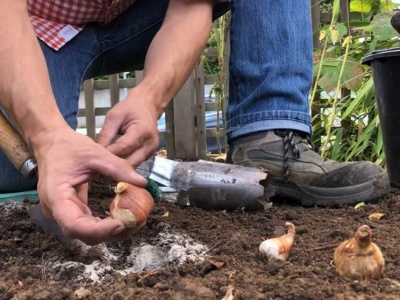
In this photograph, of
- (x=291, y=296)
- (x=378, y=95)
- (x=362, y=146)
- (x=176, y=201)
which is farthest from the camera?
(x=362, y=146)

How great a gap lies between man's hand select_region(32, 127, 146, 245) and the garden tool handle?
155mm

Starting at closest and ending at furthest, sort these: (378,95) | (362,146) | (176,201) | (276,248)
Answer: (276,248)
(176,201)
(378,95)
(362,146)

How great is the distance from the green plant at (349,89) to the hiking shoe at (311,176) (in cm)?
75

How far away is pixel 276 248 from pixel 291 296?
227mm

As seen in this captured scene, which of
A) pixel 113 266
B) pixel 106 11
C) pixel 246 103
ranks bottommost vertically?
pixel 113 266

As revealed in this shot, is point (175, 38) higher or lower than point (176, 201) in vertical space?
higher

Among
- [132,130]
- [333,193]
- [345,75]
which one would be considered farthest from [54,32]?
[345,75]

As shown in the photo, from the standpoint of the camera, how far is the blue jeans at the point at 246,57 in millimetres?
1759

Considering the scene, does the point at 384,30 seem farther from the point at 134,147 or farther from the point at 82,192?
the point at 82,192

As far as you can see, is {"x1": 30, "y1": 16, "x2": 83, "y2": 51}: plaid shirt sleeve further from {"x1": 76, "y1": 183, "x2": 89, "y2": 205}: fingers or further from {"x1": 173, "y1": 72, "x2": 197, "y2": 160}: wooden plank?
{"x1": 173, "y1": 72, "x2": 197, "y2": 160}: wooden plank

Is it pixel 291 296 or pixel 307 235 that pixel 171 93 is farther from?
pixel 291 296

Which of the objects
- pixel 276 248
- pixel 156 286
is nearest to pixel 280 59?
pixel 276 248

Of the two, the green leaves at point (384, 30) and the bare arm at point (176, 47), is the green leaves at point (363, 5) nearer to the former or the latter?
the green leaves at point (384, 30)

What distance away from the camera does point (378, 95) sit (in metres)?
2.01
